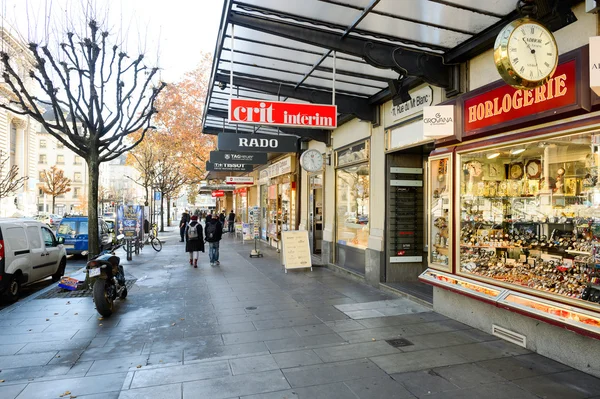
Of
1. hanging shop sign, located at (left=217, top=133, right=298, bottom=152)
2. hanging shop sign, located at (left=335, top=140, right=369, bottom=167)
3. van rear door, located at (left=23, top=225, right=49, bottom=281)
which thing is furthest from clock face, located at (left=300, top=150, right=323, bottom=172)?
van rear door, located at (left=23, top=225, right=49, bottom=281)

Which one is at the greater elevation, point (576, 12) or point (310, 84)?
point (310, 84)

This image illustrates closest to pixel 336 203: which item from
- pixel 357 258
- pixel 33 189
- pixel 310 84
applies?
pixel 357 258

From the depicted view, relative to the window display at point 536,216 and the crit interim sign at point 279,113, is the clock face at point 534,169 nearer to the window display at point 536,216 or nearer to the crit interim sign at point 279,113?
the window display at point 536,216

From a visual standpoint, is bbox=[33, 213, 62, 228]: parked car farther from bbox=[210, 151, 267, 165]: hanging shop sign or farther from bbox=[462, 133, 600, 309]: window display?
bbox=[462, 133, 600, 309]: window display

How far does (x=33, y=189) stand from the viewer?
4906 cm

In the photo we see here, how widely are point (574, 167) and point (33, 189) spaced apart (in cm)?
5789

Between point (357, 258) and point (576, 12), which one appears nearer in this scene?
point (576, 12)

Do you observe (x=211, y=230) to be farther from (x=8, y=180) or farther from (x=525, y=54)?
(x=8, y=180)

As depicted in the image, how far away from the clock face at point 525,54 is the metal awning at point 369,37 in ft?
2.13

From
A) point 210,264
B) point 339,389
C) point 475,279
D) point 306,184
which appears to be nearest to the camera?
point 339,389

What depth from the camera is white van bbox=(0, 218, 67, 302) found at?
795 centimetres

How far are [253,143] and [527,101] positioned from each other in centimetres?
675

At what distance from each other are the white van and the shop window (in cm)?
773

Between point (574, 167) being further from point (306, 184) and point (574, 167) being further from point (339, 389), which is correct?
point (306, 184)
